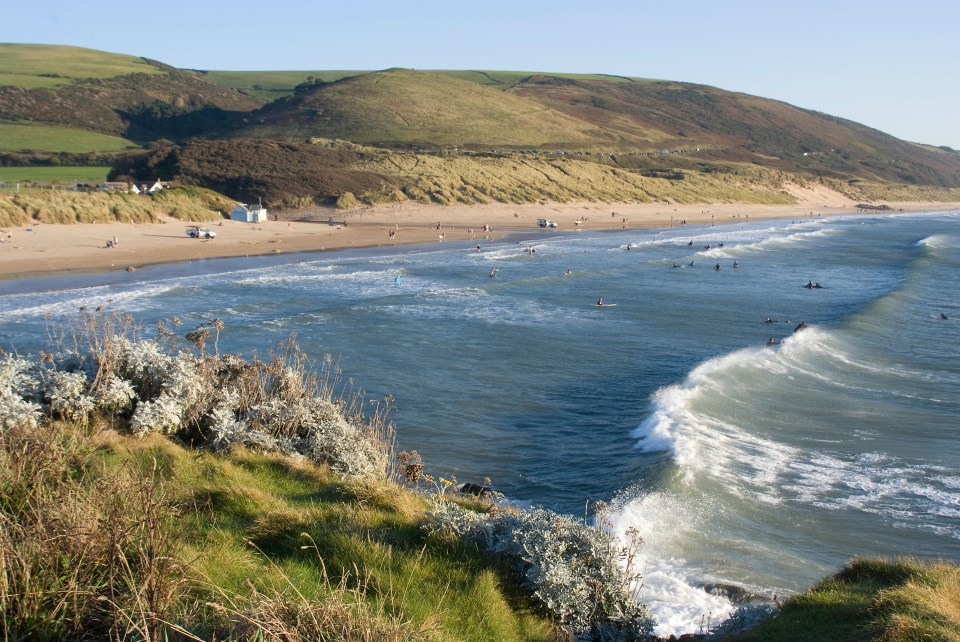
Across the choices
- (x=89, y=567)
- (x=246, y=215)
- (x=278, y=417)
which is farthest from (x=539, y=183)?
(x=89, y=567)

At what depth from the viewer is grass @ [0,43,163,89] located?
4924 inches

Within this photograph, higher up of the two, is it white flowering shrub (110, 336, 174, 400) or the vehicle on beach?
white flowering shrub (110, 336, 174, 400)

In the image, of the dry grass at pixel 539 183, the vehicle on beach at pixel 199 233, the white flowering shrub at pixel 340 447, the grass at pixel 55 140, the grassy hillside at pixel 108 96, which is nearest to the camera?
the white flowering shrub at pixel 340 447

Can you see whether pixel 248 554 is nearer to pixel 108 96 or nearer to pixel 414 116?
pixel 414 116

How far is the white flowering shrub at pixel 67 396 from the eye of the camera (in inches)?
359

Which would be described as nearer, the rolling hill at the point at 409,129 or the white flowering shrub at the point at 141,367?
the white flowering shrub at the point at 141,367

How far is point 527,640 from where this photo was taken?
217 inches

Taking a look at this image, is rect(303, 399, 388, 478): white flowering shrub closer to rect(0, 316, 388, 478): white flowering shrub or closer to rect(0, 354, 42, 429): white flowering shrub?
rect(0, 316, 388, 478): white flowering shrub

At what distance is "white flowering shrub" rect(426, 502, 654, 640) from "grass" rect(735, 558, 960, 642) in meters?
0.94

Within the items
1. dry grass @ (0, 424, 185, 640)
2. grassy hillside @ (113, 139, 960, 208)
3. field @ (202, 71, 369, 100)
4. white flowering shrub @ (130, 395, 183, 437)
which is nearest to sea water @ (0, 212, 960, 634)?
white flowering shrub @ (130, 395, 183, 437)

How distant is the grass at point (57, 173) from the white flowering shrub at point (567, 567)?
214ft

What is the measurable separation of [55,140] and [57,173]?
94.3 ft

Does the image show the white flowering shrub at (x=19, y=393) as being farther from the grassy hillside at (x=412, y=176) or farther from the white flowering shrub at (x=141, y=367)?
the grassy hillside at (x=412, y=176)

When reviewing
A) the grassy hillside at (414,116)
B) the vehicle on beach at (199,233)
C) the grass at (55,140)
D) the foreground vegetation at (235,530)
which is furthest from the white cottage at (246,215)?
the grass at (55,140)
